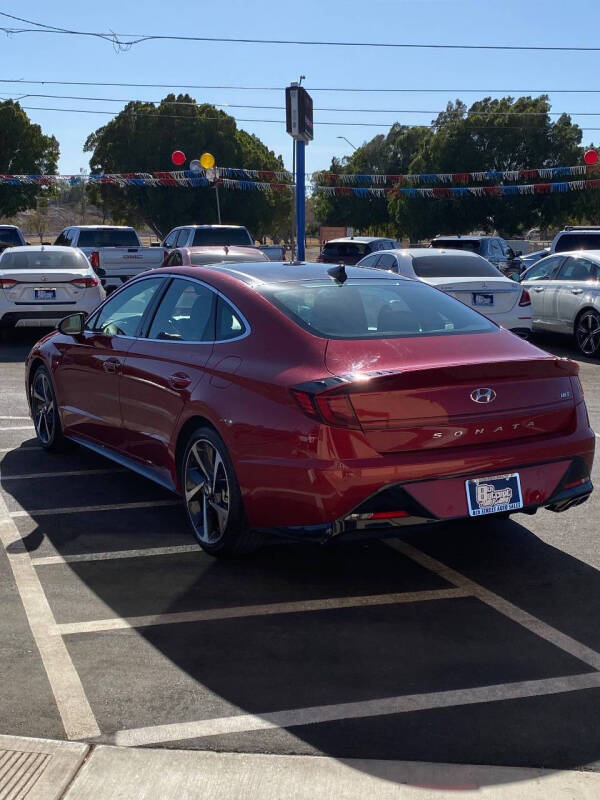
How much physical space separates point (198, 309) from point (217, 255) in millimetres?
10462

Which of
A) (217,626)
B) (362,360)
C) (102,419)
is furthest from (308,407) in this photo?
(102,419)

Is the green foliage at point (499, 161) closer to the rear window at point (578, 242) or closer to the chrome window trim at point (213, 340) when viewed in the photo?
the rear window at point (578, 242)

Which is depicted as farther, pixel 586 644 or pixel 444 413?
pixel 444 413

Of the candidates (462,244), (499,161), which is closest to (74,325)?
(462,244)

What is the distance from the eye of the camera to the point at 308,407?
16.1 ft

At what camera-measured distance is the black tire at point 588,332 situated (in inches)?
587

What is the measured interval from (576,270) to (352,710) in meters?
12.8

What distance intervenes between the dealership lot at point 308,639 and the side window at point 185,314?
115 centimetres

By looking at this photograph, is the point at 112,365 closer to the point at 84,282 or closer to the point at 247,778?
the point at 247,778

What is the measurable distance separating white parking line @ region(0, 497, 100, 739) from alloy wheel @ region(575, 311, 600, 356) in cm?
1055

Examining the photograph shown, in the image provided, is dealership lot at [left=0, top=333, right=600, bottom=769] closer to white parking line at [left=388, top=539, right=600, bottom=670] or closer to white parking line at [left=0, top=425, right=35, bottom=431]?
white parking line at [left=388, top=539, right=600, bottom=670]

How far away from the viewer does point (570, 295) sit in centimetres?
1550

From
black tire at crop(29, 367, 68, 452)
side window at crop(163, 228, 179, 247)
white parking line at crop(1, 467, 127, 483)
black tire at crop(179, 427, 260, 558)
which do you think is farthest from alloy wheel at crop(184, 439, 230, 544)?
side window at crop(163, 228, 179, 247)

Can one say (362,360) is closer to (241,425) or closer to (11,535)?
(241,425)
